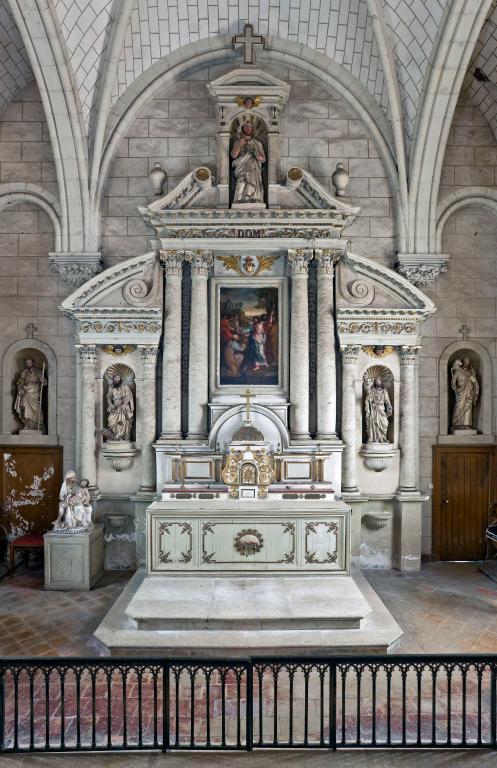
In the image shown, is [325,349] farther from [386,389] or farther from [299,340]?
[386,389]

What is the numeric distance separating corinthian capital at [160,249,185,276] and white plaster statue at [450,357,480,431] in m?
5.58

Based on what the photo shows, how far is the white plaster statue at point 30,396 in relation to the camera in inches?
424

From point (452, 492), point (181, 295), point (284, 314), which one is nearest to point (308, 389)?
point (284, 314)

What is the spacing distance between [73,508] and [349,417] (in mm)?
5093

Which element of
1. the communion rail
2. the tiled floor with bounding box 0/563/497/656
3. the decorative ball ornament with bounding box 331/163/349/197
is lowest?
the tiled floor with bounding box 0/563/497/656

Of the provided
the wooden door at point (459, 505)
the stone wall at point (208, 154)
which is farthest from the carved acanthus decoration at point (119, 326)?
the wooden door at point (459, 505)

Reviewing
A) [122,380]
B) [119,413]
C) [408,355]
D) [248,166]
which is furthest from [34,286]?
[408,355]

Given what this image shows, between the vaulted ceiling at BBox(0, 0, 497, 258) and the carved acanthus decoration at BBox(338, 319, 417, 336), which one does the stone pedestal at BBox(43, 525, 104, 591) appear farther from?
the vaulted ceiling at BBox(0, 0, 497, 258)

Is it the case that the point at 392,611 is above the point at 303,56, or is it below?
below

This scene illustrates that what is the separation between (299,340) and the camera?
10133mm

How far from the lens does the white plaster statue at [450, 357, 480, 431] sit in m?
10.7

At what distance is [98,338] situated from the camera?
10109mm

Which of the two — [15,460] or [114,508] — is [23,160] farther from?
[114,508]

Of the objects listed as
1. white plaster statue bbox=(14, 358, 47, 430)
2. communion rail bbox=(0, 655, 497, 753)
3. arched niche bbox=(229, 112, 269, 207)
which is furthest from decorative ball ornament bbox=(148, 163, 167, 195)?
communion rail bbox=(0, 655, 497, 753)
